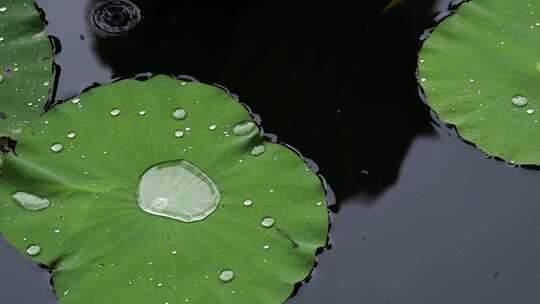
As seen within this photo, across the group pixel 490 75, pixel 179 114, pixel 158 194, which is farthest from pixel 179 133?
pixel 490 75

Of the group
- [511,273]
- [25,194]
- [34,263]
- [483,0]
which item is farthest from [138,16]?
[511,273]

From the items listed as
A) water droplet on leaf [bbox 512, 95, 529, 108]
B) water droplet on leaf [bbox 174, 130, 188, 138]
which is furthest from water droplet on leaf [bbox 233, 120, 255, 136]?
water droplet on leaf [bbox 512, 95, 529, 108]

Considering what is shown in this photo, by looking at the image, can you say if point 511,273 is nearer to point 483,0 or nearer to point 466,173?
point 466,173

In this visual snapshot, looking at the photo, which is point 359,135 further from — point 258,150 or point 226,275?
point 226,275

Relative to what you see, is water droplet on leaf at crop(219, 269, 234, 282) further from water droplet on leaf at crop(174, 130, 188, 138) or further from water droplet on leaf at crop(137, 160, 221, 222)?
water droplet on leaf at crop(174, 130, 188, 138)

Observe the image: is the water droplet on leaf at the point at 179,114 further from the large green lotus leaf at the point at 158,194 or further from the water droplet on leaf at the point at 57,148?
the water droplet on leaf at the point at 57,148
